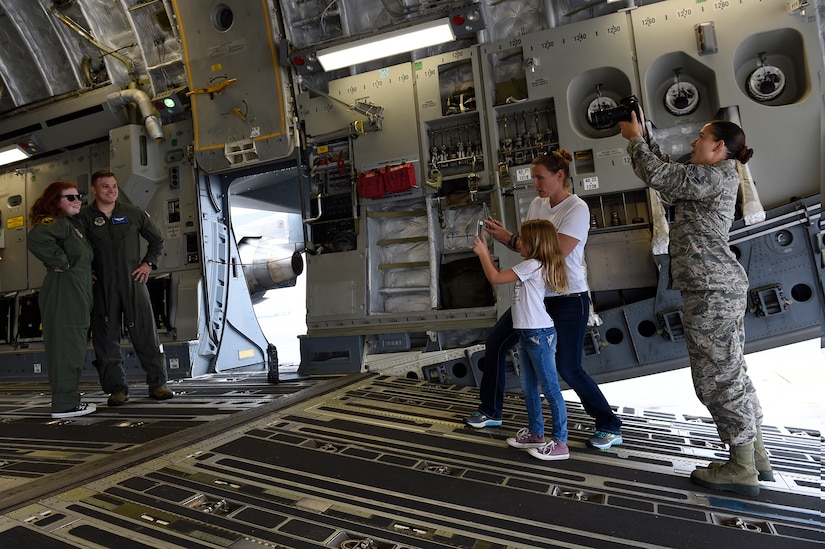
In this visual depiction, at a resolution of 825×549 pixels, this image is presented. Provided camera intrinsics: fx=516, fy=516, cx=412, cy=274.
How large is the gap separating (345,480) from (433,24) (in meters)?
4.39

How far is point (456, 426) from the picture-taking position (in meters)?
3.50

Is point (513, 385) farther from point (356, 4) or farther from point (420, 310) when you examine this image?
point (356, 4)

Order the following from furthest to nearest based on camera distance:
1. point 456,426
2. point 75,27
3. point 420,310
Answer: point 75,27, point 420,310, point 456,426

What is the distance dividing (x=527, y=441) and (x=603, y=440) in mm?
436

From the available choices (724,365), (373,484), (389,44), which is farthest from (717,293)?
(389,44)

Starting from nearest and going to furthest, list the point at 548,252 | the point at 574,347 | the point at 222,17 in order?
the point at 548,252 → the point at 574,347 → the point at 222,17

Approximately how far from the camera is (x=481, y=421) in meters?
3.44

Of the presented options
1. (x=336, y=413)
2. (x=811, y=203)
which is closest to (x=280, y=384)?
(x=336, y=413)

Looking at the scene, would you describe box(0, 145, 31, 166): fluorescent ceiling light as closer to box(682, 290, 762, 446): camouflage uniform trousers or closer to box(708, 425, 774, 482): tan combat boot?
box(682, 290, 762, 446): camouflage uniform trousers

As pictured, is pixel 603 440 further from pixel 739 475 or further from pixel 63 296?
pixel 63 296

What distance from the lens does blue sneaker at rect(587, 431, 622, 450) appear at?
2.96m

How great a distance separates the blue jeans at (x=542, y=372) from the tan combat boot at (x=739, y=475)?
0.74m

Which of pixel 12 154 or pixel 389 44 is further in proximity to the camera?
pixel 12 154

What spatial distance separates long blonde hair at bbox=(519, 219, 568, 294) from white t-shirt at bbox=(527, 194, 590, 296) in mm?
88
